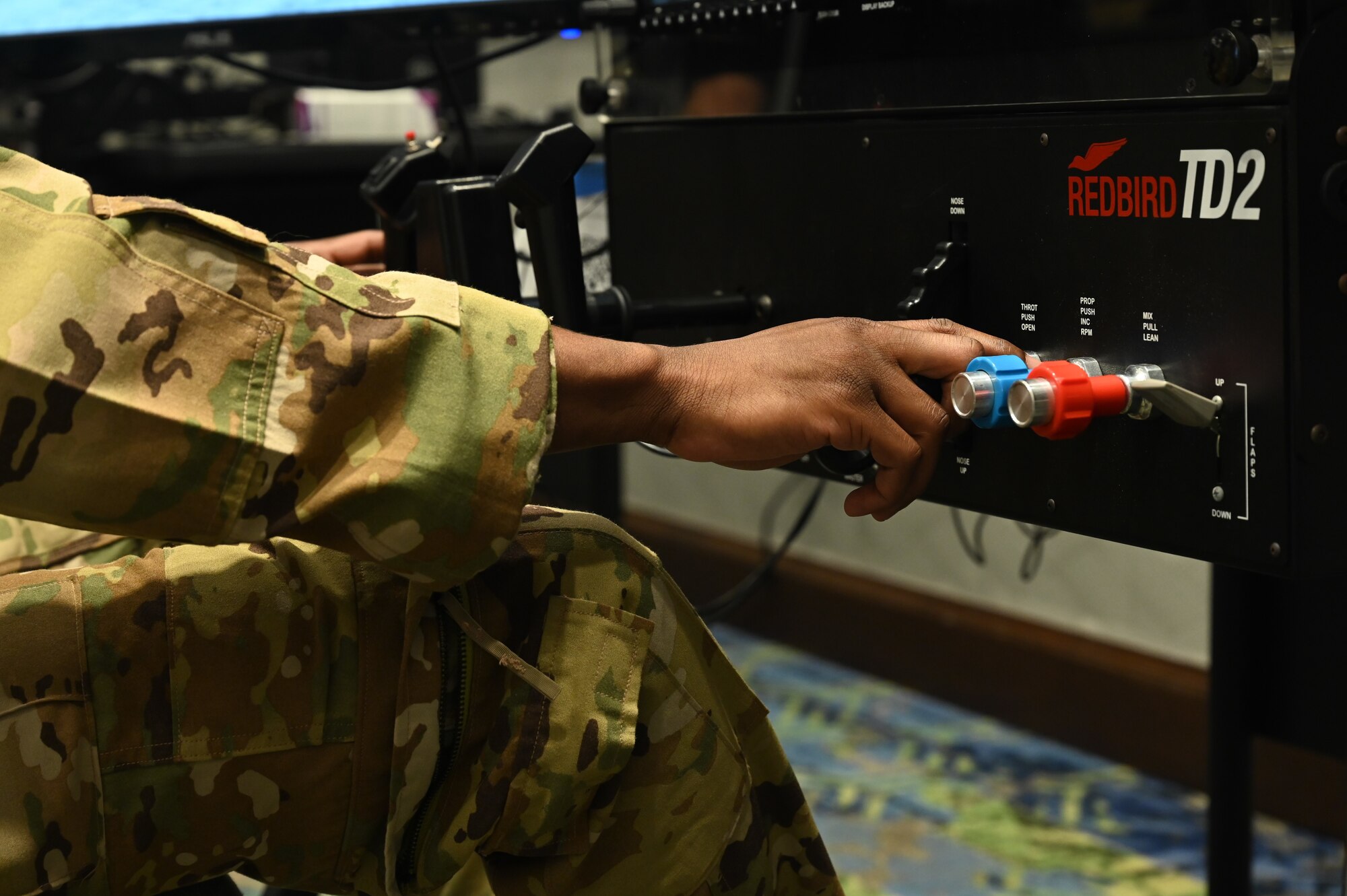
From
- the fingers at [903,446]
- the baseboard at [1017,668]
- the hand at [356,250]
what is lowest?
the baseboard at [1017,668]

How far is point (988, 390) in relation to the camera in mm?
628

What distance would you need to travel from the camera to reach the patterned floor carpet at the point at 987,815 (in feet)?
4.88

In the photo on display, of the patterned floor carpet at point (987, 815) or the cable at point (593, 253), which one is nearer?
the cable at point (593, 253)

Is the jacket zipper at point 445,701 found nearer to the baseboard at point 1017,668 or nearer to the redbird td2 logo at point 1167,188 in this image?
the redbird td2 logo at point 1167,188

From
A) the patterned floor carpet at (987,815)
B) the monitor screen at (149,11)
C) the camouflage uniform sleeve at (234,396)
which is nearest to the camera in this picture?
the camouflage uniform sleeve at (234,396)

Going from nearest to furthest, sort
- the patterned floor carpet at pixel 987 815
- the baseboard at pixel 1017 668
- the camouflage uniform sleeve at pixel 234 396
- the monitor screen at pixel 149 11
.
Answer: the camouflage uniform sleeve at pixel 234 396 → the monitor screen at pixel 149 11 → the patterned floor carpet at pixel 987 815 → the baseboard at pixel 1017 668

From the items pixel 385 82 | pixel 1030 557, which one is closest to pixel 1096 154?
pixel 385 82

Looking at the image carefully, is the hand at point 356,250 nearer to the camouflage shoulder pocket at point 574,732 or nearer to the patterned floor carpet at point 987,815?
the camouflage shoulder pocket at point 574,732

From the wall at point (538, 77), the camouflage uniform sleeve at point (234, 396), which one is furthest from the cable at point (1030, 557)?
the camouflage uniform sleeve at point (234, 396)

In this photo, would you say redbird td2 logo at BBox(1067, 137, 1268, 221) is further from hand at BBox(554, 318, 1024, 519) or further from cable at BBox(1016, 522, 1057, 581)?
cable at BBox(1016, 522, 1057, 581)

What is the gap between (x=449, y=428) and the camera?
0.56m

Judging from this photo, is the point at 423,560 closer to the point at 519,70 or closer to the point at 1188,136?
the point at 1188,136

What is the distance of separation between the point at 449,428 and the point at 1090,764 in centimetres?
143

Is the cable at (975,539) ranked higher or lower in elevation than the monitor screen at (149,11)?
lower
